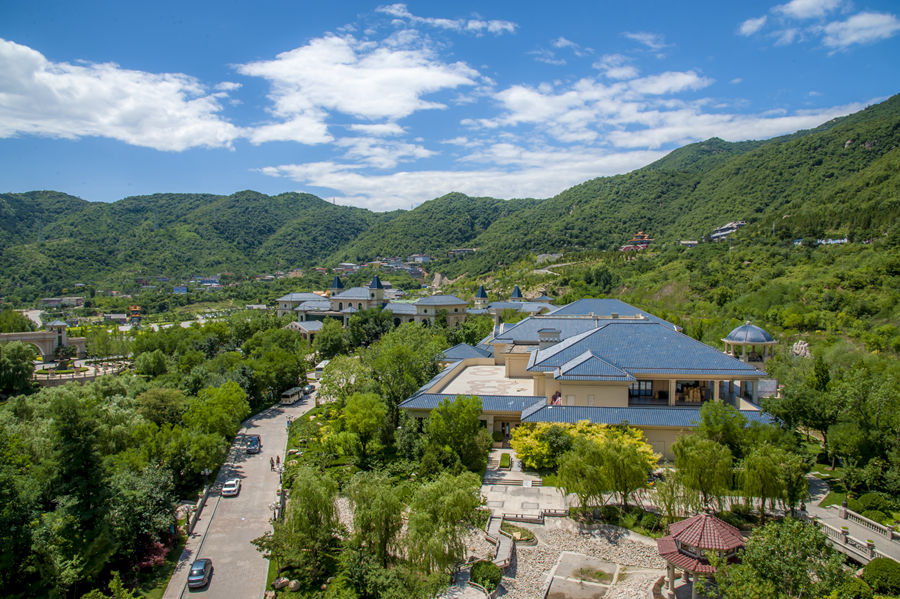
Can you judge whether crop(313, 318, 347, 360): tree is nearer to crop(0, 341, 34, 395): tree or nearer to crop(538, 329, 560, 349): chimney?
crop(0, 341, 34, 395): tree

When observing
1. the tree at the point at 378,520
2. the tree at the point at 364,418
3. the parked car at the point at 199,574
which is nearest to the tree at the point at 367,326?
the tree at the point at 364,418

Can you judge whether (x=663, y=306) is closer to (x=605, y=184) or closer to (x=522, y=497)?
(x=522, y=497)

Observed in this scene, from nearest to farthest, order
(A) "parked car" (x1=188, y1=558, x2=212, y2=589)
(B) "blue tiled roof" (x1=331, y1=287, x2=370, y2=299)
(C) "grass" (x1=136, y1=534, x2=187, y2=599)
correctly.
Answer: (A) "parked car" (x1=188, y1=558, x2=212, y2=589) < (C) "grass" (x1=136, y1=534, x2=187, y2=599) < (B) "blue tiled roof" (x1=331, y1=287, x2=370, y2=299)

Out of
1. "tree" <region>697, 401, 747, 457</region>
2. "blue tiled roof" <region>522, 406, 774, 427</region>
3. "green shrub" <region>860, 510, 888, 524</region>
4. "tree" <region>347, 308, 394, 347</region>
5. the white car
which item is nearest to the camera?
"green shrub" <region>860, 510, 888, 524</region>

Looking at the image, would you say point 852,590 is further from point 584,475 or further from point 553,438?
point 553,438

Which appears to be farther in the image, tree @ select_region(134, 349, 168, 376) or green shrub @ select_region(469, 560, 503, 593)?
tree @ select_region(134, 349, 168, 376)

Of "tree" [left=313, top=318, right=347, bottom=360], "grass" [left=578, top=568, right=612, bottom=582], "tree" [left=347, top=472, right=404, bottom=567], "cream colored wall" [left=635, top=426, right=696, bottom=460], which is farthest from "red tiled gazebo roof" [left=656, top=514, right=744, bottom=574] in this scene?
"tree" [left=313, top=318, right=347, bottom=360]
